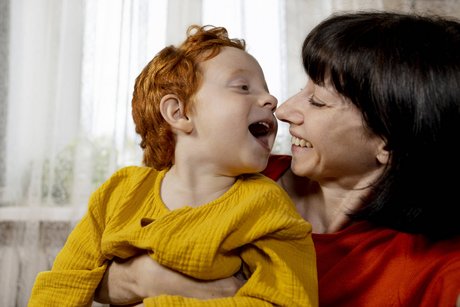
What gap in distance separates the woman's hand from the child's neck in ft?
0.49

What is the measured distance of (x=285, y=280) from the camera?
1.05m

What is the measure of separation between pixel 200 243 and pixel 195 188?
0.65 feet

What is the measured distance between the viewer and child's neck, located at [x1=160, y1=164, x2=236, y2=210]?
48.1 inches

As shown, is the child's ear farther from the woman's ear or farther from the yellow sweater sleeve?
the woman's ear

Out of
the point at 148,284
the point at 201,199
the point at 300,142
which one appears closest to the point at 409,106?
the point at 300,142

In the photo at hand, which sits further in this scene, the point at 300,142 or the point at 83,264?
the point at 300,142

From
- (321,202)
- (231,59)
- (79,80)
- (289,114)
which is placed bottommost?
(321,202)

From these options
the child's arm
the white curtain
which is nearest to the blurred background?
the white curtain

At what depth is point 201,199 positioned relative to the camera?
1.22 meters

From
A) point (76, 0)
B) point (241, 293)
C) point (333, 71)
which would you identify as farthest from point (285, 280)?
point (76, 0)

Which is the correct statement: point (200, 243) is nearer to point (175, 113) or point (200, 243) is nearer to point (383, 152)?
point (175, 113)

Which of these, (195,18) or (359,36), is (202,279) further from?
(195,18)

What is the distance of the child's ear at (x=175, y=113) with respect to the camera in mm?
1232

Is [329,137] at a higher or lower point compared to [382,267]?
higher
